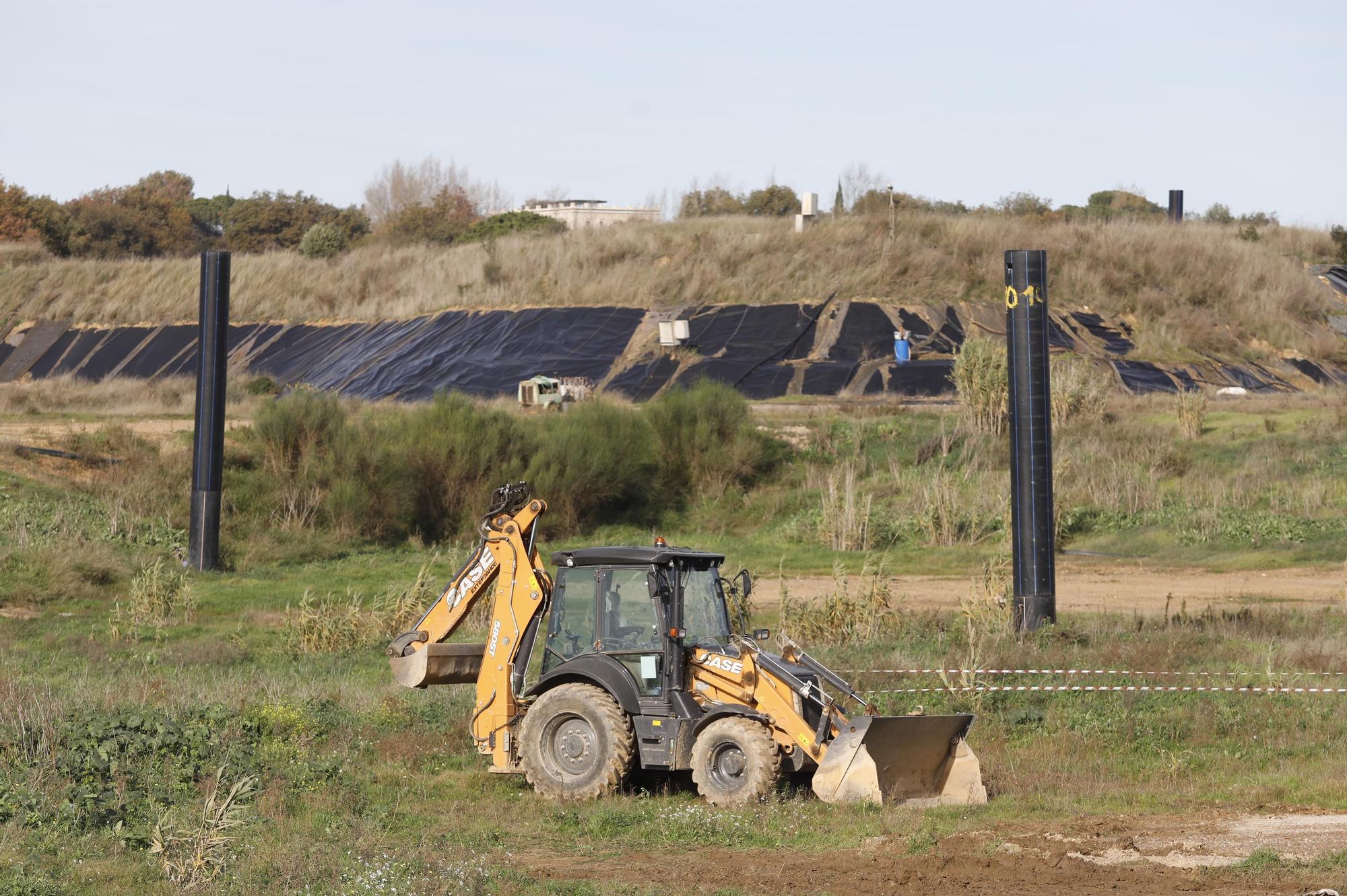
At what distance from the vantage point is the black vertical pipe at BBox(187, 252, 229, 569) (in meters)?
25.6

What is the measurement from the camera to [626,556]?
37.5ft

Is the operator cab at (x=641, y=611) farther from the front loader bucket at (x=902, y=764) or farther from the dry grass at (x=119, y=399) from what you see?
the dry grass at (x=119, y=399)

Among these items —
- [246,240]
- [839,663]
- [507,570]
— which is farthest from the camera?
[246,240]

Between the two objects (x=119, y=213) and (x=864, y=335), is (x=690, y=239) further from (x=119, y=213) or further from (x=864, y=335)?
(x=119, y=213)

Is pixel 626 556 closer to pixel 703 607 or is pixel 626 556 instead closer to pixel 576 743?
pixel 703 607

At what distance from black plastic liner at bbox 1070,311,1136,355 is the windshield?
106 ft

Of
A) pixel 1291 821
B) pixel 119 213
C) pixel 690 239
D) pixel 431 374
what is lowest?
pixel 1291 821

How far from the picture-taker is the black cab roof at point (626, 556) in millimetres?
11359

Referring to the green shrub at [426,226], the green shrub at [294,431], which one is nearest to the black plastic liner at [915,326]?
the green shrub at [294,431]

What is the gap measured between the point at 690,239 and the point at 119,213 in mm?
45668

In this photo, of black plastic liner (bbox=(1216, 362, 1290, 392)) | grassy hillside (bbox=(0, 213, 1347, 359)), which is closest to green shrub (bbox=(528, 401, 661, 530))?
grassy hillside (bbox=(0, 213, 1347, 359))

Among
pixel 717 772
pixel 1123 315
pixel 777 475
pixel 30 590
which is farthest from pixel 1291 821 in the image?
pixel 1123 315

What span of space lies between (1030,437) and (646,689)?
914cm

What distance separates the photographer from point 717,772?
35.8ft
